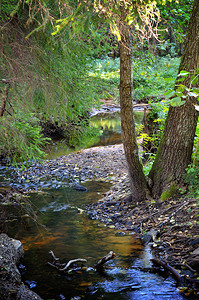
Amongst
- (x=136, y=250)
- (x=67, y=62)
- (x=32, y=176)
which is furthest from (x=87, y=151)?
(x=136, y=250)

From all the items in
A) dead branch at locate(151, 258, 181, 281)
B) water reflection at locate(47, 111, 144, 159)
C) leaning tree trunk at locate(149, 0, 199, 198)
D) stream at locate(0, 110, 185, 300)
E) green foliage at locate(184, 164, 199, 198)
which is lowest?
water reflection at locate(47, 111, 144, 159)

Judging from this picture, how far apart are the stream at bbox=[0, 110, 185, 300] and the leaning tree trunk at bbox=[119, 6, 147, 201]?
3.70 feet

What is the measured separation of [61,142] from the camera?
58.5 ft

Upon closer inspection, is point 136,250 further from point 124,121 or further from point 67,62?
point 67,62

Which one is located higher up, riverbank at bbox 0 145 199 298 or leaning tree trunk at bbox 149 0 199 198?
leaning tree trunk at bbox 149 0 199 198

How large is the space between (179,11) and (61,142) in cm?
1146

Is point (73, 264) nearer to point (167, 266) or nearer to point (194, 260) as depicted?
point (167, 266)

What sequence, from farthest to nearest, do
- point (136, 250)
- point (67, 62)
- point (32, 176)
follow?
point (32, 176) < point (67, 62) < point (136, 250)

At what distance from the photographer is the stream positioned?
162 inches

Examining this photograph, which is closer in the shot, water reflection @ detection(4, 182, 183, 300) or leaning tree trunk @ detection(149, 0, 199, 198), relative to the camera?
water reflection @ detection(4, 182, 183, 300)

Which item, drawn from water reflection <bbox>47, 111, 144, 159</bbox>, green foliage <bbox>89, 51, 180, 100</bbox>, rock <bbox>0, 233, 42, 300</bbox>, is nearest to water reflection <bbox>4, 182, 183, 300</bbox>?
rock <bbox>0, 233, 42, 300</bbox>

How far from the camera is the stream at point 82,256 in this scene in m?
4.11

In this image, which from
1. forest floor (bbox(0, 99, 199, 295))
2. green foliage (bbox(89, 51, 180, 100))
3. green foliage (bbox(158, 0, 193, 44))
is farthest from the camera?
green foliage (bbox(89, 51, 180, 100))

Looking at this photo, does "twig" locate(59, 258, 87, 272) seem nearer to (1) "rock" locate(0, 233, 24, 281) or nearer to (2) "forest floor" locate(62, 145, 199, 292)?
(1) "rock" locate(0, 233, 24, 281)
